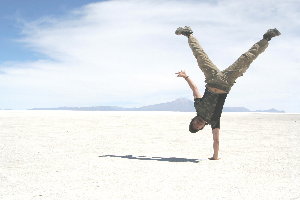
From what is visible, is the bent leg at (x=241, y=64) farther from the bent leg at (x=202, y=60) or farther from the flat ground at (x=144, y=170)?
the flat ground at (x=144, y=170)

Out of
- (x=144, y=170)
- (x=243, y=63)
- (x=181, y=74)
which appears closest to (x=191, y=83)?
(x=181, y=74)

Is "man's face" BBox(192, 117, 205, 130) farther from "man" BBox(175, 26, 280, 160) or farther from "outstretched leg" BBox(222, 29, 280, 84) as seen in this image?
"outstretched leg" BBox(222, 29, 280, 84)

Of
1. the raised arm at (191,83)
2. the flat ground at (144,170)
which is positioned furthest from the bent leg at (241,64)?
the flat ground at (144,170)

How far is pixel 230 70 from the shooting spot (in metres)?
8.00

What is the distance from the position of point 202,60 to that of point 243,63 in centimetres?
87

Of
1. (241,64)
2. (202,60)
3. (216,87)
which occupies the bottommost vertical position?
(216,87)

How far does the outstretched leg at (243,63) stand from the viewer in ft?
26.1

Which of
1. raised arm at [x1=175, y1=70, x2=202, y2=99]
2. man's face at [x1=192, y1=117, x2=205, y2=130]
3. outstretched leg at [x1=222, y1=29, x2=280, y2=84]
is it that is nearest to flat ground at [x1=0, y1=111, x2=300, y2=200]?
man's face at [x1=192, y1=117, x2=205, y2=130]

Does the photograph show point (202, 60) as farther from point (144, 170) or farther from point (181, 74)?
point (144, 170)

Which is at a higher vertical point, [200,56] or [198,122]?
[200,56]

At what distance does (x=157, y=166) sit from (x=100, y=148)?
2.89m

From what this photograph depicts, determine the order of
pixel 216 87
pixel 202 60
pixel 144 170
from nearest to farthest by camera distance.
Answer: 1. pixel 144 170
2. pixel 216 87
3. pixel 202 60

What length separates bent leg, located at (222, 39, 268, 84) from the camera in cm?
795

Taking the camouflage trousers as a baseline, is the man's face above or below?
below
